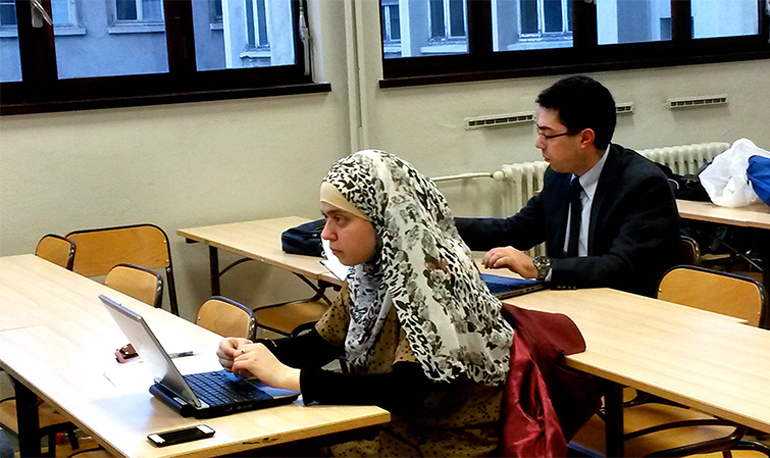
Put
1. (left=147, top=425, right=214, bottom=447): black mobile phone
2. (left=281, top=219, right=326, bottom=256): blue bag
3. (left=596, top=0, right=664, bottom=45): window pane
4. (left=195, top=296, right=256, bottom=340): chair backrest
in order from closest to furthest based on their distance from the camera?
1. (left=147, top=425, right=214, bottom=447): black mobile phone
2. (left=195, top=296, right=256, bottom=340): chair backrest
3. (left=281, top=219, right=326, bottom=256): blue bag
4. (left=596, top=0, right=664, bottom=45): window pane

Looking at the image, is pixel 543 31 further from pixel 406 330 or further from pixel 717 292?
pixel 406 330

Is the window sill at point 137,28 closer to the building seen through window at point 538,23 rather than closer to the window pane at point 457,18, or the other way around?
the building seen through window at point 538,23

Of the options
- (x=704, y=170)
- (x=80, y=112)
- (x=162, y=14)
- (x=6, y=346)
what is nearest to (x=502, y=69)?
(x=704, y=170)

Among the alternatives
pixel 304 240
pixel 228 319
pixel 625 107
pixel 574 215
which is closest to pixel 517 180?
pixel 625 107

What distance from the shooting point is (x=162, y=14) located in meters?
4.41

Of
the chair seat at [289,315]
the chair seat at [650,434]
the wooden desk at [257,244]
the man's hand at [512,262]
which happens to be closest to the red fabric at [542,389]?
the chair seat at [650,434]

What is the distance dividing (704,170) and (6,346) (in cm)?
315

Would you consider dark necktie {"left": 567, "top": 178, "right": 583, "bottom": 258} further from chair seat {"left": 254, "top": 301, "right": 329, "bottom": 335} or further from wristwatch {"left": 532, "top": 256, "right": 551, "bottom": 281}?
chair seat {"left": 254, "top": 301, "right": 329, "bottom": 335}

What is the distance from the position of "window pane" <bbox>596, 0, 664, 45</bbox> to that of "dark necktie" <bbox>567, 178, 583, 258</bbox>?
7.85 ft

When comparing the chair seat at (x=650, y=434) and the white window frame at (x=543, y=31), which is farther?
the white window frame at (x=543, y=31)

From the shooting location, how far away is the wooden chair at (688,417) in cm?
237

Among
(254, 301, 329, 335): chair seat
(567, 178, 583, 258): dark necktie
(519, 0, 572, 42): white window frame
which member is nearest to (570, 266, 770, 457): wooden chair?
(567, 178, 583, 258): dark necktie

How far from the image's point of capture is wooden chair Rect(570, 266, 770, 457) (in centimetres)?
237

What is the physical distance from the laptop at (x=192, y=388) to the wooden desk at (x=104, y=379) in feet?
0.07
